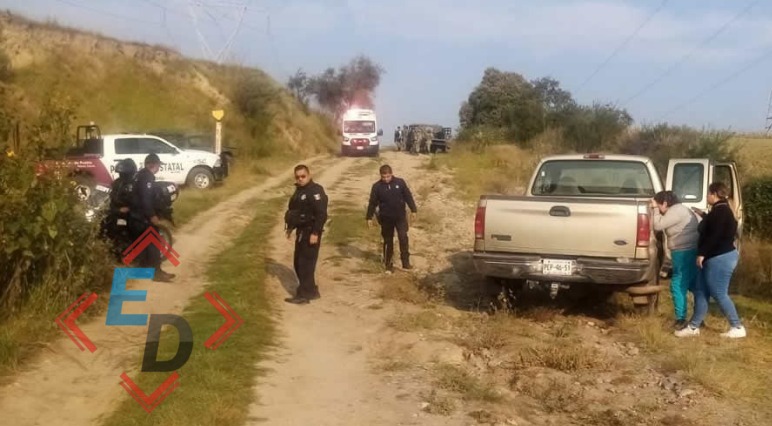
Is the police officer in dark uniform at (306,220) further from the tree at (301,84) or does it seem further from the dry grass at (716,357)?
the tree at (301,84)

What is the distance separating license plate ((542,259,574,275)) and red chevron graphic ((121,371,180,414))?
399cm

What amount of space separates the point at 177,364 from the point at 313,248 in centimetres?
292

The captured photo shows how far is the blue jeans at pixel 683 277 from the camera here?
29.0ft

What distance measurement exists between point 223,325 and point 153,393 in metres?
2.06

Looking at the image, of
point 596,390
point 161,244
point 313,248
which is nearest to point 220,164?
point 161,244

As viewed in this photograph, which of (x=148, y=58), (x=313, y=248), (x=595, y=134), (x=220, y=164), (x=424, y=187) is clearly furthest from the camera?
(x=148, y=58)

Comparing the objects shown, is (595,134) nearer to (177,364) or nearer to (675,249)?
(675,249)

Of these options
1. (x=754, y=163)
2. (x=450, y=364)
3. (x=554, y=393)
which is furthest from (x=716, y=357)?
(x=754, y=163)

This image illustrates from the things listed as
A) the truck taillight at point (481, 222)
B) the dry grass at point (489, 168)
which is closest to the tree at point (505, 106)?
the dry grass at point (489, 168)

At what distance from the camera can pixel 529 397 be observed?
21.3 feet

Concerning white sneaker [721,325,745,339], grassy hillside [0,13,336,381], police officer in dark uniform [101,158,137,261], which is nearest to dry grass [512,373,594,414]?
white sneaker [721,325,745,339]

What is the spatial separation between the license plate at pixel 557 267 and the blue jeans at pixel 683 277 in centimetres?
127

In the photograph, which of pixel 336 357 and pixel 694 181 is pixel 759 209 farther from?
pixel 336 357

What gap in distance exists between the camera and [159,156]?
2173 centimetres
